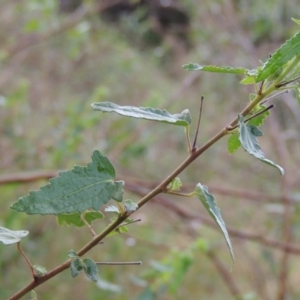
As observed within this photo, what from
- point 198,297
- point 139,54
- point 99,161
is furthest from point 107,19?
point 99,161

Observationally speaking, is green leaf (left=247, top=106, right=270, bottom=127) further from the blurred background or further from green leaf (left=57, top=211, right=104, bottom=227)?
the blurred background

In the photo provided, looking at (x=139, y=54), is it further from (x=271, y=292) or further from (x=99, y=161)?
(x=99, y=161)

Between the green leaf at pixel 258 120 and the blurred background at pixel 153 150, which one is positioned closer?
the green leaf at pixel 258 120

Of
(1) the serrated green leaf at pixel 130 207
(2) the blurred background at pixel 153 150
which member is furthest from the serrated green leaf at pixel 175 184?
(2) the blurred background at pixel 153 150

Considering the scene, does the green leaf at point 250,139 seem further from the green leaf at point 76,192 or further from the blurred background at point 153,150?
the blurred background at point 153,150

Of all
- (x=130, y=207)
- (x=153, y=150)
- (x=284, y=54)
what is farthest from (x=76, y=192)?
(x=153, y=150)

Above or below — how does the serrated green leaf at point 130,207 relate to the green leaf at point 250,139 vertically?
below
